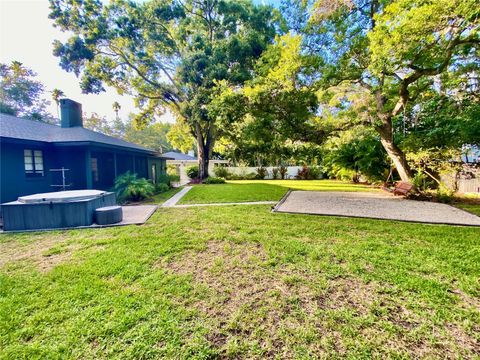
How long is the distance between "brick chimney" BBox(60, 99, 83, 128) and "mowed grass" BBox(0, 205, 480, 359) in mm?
8575

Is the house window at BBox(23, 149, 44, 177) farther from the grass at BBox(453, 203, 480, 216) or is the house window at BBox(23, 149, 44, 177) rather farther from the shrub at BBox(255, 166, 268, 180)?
the shrub at BBox(255, 166, 268, 180)

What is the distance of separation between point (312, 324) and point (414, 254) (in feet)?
8.79

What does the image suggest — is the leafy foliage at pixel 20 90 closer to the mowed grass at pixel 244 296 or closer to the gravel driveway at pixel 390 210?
the mowed grass at pixel 244 296

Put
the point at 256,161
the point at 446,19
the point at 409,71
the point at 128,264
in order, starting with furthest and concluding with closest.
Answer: the point at 256,161 < the point at 409,71 < the point at 446,19 < the point at 128,264

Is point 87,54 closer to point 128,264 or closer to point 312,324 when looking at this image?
point 128,264

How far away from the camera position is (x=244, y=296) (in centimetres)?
274

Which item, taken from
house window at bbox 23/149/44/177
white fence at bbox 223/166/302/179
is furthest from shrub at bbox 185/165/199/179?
house window at bbox 23/149/44/177

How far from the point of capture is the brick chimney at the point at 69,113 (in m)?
11.2

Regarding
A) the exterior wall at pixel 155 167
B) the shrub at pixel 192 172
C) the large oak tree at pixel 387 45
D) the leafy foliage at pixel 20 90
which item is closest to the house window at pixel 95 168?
the exterior wall at pixel 155 167

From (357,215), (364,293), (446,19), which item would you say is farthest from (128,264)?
(446,19)

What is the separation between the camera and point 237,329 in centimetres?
222

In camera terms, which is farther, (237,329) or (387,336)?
(237,329)

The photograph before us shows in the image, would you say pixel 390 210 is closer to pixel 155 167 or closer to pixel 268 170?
pixel 268 170

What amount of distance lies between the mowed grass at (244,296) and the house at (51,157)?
4.88 meters
